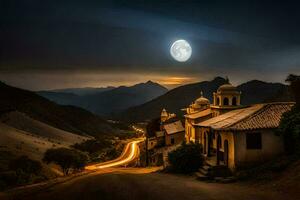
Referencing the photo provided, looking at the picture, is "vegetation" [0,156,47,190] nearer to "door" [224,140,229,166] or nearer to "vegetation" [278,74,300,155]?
"door" [224,140,229,166]

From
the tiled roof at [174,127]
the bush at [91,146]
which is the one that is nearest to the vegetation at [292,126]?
the tiled roof at [174,127]

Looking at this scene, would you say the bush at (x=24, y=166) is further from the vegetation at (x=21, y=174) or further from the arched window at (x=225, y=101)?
the arched window at (x=225, y=101)

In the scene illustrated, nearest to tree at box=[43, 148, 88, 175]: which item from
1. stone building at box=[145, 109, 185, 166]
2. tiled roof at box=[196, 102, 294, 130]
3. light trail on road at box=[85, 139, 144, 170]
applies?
light trail on road at box=[85, 139, 144, 170]

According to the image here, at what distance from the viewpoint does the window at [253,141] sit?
85.1 feet

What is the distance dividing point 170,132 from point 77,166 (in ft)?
60.5

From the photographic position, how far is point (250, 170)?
24.3 meters

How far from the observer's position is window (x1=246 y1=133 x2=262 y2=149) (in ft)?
85.1

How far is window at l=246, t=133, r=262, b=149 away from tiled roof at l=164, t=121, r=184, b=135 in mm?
35480

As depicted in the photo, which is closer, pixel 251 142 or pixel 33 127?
pixel 251 142

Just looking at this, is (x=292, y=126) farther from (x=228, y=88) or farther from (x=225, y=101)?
(x=228, y=88)

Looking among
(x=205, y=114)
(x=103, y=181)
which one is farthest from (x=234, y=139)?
(x=205, y=114)

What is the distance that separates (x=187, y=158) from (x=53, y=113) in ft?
390

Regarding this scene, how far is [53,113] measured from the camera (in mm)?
139500

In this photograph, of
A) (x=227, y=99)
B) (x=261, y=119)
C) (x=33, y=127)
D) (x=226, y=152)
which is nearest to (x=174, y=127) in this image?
(x=227, y=99)
